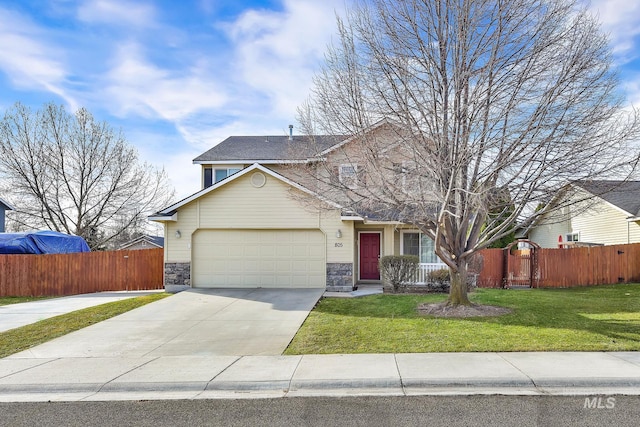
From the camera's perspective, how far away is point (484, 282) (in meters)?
17.1

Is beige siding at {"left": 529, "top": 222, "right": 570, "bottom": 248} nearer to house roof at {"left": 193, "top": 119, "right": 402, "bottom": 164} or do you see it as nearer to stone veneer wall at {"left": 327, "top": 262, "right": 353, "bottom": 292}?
stone veneer wall at {"left": 327, "top": 262, "right": 353, "bottom": 292}

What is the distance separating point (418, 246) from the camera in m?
17.9

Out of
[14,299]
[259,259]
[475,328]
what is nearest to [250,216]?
[259,259]

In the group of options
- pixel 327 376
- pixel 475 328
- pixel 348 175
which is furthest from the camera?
pixel 348 175

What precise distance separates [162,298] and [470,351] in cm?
1021

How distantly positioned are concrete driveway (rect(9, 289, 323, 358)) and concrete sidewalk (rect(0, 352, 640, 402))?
0.75 meters

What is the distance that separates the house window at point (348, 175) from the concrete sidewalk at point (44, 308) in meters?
8.78

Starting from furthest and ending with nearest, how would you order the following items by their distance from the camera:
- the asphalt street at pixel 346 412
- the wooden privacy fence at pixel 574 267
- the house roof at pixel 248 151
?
the house roof at pixel 248 151 → the wooden privacy fence at pixel 574 267 → the asphalt street at pixel 346 412

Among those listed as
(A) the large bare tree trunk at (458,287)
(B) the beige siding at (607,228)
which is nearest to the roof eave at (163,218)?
(A) the large bare tree trunk at (458,287)

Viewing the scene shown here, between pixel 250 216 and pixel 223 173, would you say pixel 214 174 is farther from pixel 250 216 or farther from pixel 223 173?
pixel 250 216

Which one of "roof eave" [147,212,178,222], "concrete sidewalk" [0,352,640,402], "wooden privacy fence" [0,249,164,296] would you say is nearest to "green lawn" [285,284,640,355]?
"concrete sidewalk" [0,352,640,402]

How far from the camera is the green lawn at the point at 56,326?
8.66 meters

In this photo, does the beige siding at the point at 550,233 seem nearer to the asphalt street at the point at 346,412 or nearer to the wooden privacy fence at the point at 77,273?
the asphalt street at the point at 346,412

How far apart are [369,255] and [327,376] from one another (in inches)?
490
